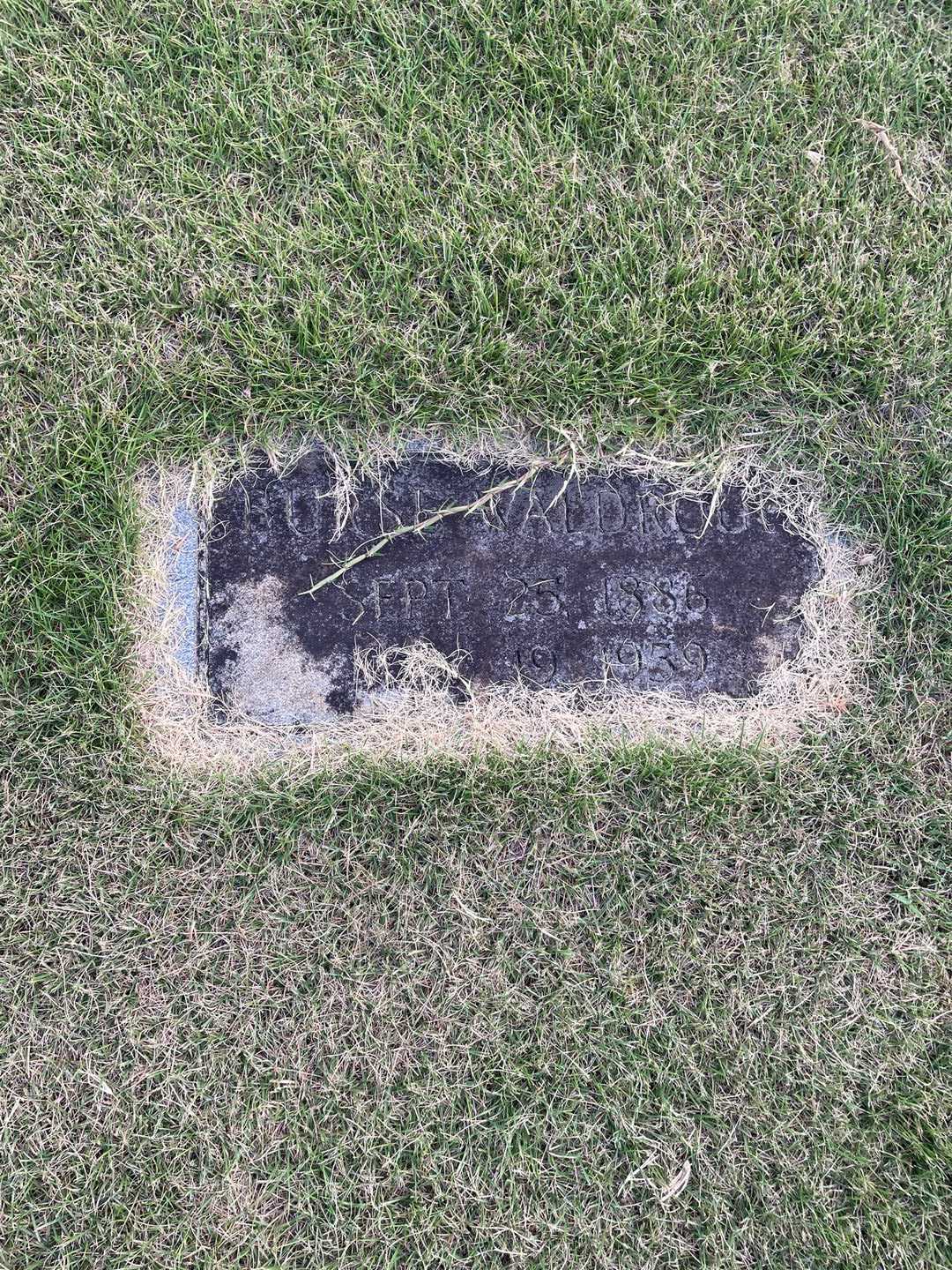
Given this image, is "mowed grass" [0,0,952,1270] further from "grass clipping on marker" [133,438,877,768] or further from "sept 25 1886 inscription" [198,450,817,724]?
"sept 25 1886 inscription" [198,450,817,724]

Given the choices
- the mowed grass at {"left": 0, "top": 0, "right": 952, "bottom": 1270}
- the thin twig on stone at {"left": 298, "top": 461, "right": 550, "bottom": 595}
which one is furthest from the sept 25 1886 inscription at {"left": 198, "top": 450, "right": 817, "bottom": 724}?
the mowed grass at {"left": 0, "top": 0, "right": 952, "bottom": 1270}

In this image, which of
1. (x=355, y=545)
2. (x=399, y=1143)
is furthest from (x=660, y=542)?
(x=399, y=1143)

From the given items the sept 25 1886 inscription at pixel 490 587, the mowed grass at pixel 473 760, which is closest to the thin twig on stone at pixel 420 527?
the sept 25 1886 inscription at pixel 490 587

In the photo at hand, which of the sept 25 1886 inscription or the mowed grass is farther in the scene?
the sept 25 1886 inscription

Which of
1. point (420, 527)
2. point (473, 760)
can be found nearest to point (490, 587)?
point (420, 527)

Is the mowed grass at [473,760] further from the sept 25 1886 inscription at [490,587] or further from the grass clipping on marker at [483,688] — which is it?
the sept 25 1886 inscription at [490,587]
